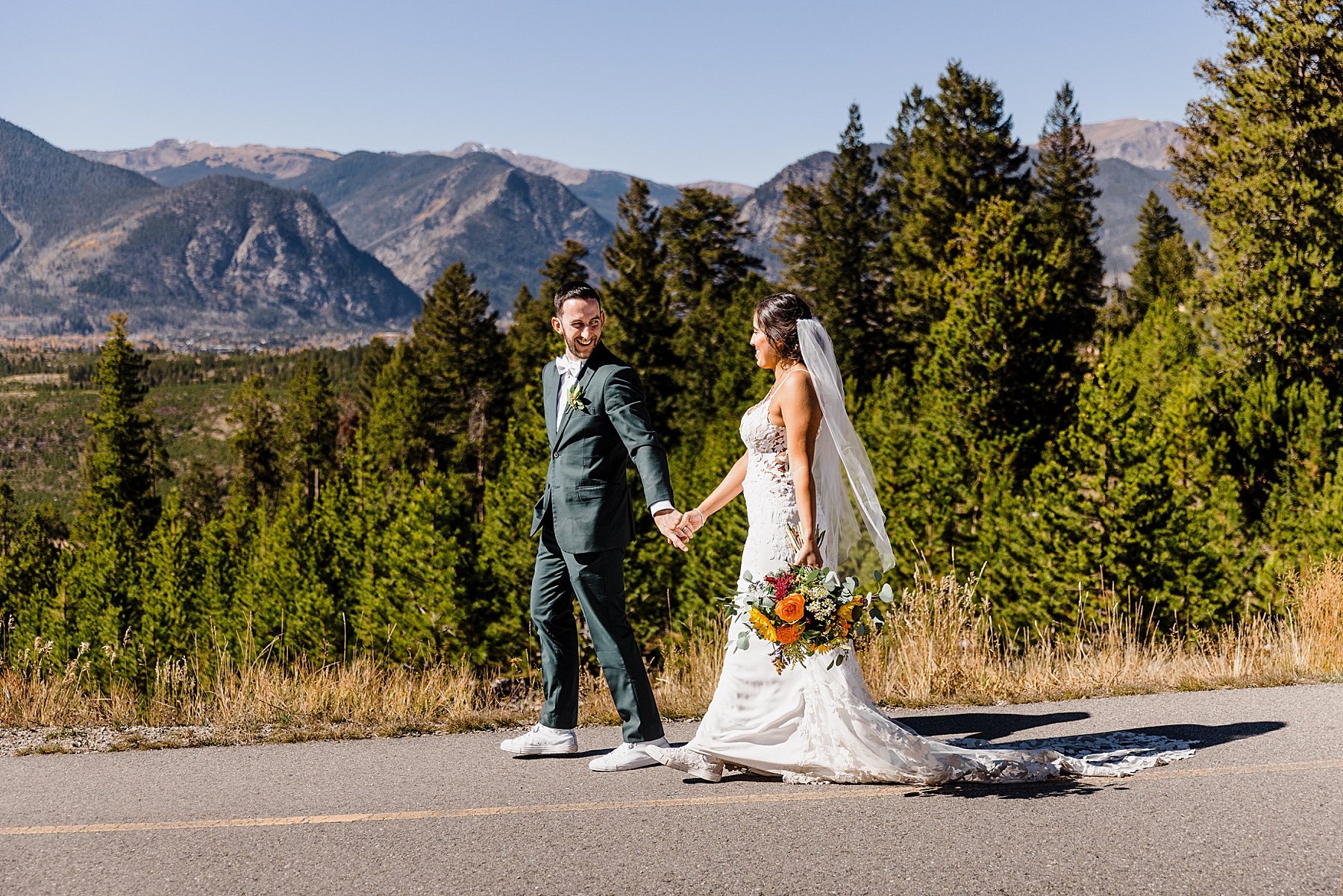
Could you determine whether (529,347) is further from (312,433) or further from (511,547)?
(511,547)

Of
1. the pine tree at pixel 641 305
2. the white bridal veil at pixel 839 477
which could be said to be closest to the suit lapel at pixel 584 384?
the white bridal veil at pixel 839 477

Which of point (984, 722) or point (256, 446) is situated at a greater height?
point (256, 446)

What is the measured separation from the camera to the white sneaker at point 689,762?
5.04m

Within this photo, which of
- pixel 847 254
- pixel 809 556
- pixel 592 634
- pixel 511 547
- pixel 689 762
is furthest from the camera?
pixel 847 254

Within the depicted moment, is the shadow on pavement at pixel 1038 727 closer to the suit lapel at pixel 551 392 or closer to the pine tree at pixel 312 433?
the suit lapel at pixel 551 392

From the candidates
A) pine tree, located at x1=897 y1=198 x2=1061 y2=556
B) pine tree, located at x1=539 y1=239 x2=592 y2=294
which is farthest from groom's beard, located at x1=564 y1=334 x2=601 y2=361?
pine tree, located at x1=539 y1=239 x2=592 y2=294

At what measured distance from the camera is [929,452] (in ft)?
101

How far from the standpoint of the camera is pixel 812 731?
16.5ft

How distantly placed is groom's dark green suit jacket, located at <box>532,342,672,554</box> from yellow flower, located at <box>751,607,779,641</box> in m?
0.79

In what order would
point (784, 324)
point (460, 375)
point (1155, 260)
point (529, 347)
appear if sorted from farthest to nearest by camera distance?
point (1155, 260) → point (460, 375) → point (529, 347) → point (784, 324)

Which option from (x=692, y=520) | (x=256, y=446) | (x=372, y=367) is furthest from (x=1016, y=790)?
(x=372, y=367)

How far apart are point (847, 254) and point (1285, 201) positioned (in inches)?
1345

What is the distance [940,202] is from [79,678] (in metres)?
47.6

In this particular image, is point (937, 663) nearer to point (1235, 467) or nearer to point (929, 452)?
point (1235, 467)
